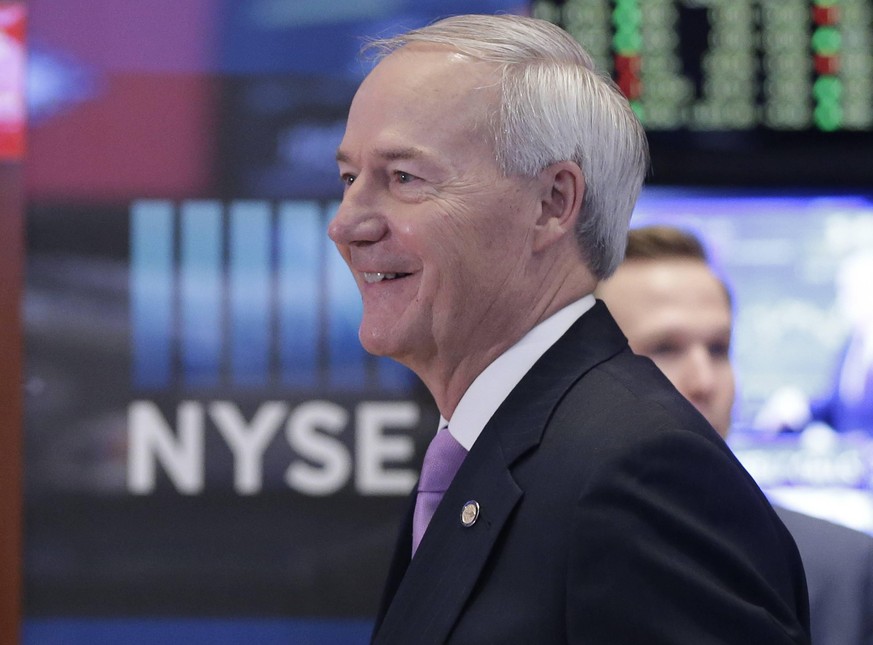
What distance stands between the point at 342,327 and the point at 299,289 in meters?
0.14

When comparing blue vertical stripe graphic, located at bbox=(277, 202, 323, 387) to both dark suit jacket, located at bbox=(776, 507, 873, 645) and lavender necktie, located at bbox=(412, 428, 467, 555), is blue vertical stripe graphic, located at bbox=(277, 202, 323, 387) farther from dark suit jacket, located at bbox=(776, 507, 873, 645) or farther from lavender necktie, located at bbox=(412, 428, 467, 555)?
lavender necktie, located at bbox=(412, 428, 467, 555)

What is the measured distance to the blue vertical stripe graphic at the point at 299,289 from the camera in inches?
114

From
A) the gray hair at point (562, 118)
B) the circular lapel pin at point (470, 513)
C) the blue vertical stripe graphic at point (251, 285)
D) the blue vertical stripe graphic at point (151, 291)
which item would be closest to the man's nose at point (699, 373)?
the gray hair at point (562, 118)

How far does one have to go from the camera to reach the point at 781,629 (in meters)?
0.90

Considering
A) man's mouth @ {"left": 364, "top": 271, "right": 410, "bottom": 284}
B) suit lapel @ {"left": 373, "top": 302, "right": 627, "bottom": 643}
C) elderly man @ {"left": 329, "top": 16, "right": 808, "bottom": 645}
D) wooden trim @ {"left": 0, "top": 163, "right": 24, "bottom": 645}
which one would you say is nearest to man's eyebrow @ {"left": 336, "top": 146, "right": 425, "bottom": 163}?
elderly man @ {"left": 329, "top": 16, "right": 808, "bottom": 645}

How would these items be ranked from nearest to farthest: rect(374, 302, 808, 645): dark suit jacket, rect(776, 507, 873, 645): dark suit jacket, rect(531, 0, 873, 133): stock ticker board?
rect(374, 302, 808, 645): dark suit jacket < rect(776, 507, 873, 645): dark suit jacket < rect(531, 0, 873, 133): stock ticker board

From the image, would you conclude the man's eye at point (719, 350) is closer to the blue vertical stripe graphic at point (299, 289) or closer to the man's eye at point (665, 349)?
the man's eye at point (665, 349)

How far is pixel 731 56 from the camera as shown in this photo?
2795mm

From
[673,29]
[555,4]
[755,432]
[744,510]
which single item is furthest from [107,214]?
[744,510]

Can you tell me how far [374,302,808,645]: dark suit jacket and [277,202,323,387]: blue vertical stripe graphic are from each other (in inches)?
72.9

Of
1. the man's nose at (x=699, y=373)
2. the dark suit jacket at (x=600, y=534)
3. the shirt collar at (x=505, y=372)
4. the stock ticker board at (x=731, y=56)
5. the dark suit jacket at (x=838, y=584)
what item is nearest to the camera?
the dark suit jacket at (x=600, y=534)

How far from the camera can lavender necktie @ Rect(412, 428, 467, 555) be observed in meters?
1.13

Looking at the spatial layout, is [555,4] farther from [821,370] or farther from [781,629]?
[781,629]

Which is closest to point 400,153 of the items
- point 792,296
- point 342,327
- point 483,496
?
point 483,496
